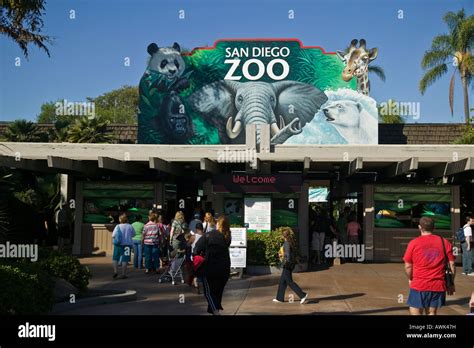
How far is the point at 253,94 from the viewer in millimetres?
24297

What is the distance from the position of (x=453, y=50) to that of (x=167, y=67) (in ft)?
57.1

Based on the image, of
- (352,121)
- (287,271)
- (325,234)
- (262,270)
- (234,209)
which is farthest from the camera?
(352,121)

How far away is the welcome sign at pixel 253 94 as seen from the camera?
24.1m

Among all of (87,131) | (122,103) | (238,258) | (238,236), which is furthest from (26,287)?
(122,103)

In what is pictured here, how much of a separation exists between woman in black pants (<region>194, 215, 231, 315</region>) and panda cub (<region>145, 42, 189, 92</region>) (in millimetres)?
16185

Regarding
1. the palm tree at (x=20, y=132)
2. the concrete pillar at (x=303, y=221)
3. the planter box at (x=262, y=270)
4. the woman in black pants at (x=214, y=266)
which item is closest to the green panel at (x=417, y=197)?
the concrete pillar at (x=303, y=221)

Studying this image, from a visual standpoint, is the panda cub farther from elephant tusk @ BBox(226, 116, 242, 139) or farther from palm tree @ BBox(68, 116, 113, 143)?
palm tree @ BBox(68, 116, 113, 143)

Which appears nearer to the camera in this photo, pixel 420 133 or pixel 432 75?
pixel 420 133

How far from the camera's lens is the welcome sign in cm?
2414

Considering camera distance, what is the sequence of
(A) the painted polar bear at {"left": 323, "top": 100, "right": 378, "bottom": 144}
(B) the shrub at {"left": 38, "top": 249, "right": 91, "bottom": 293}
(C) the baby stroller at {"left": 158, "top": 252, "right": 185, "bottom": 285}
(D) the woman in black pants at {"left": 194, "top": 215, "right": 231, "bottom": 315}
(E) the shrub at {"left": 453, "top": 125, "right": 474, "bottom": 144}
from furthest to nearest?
1. (A) the painted polar bear at {"left": 323, "top": 100, "right": 378, "bottom": 144}
2. (E) the shrub at {"left": 453, "top": 125, "right": 474, "bottom": 144}
3. (C) the baby stroller at {"left": 158, "top": 252, "right": 185, "bottom": 285}
4. (B) the shrub at {"left": 38, "top": 249, "right": 91, "bottom": 293}
5. (D) the woman in black pants at {"left": 194, "top": 215, "right": 231, "bottom": 315}

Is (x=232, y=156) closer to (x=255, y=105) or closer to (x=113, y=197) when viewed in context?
(x=113, y=197)

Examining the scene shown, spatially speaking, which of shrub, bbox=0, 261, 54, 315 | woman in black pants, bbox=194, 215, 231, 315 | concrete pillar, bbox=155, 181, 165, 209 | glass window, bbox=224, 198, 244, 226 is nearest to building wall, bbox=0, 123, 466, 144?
concrete pillar, bbox=155, 181, 165, 209

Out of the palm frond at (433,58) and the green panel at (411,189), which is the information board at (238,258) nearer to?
the green panel at (411,189)
